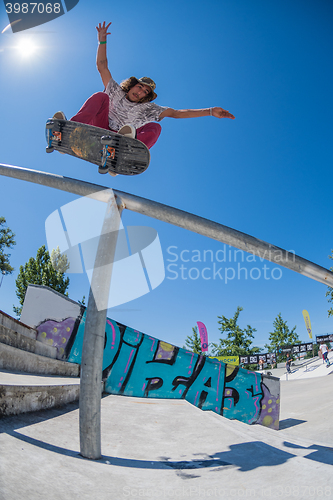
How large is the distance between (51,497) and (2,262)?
32.6 m

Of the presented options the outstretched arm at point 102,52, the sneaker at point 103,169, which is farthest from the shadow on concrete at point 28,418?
the outstretched arm at point 102,52

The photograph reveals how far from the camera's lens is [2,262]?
2848 cm

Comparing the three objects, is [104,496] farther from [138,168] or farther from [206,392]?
[206,392]

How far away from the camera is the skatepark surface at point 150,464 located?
1369 millimetres

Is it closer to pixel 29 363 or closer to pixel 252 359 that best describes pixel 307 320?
pixel 252 359

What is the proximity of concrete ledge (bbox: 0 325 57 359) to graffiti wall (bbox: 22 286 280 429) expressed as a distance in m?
1.09

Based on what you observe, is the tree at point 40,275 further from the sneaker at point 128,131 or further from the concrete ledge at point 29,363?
the sneaker at point 128,131

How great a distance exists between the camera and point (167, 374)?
8.55 m

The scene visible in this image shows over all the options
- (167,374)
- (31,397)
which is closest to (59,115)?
(31,397)

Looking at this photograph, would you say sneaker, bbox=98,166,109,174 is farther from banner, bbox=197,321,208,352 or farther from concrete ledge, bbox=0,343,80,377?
banner, bbox=197,321,208,352

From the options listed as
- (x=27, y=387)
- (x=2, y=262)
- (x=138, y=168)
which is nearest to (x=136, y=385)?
(x=27, y=387)

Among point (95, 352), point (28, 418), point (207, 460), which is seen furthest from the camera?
point (28, 418)

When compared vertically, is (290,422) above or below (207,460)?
below

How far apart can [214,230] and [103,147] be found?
5.52 ft
